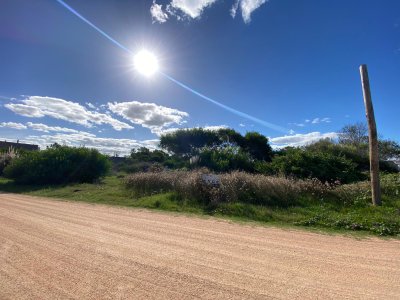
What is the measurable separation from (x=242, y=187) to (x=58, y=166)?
17473 mm

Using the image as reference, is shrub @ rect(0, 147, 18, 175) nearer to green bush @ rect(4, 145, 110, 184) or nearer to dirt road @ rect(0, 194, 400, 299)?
green bush @ rect(4, 145, 110, 184)

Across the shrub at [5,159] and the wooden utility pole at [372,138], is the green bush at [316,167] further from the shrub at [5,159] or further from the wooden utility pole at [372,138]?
the shrub at [5,159]

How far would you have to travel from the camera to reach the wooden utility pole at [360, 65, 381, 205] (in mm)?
11633

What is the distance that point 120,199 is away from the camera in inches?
619

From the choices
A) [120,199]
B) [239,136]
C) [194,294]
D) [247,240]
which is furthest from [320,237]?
[239,136]

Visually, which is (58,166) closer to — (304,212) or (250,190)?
(250,190)

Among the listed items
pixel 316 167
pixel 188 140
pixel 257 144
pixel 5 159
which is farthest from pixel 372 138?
pixel 188 140

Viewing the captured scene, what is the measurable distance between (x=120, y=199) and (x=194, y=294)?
12.5 m

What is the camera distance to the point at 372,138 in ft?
38.6

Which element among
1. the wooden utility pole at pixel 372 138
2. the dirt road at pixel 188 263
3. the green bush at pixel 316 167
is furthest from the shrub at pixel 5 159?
the wooden utility pole at pixel 372 138

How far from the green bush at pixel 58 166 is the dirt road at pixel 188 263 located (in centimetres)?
1716

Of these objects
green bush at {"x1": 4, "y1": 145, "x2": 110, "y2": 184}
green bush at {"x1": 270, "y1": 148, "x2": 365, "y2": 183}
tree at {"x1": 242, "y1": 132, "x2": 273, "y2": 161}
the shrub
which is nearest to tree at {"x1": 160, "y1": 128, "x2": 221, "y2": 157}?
tree at {"x1": 242, "y1": 132, "x2": 273, "y2": 161}

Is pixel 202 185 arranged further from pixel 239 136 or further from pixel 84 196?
pixel 239 136

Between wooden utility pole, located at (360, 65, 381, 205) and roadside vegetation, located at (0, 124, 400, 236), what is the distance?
64cm
